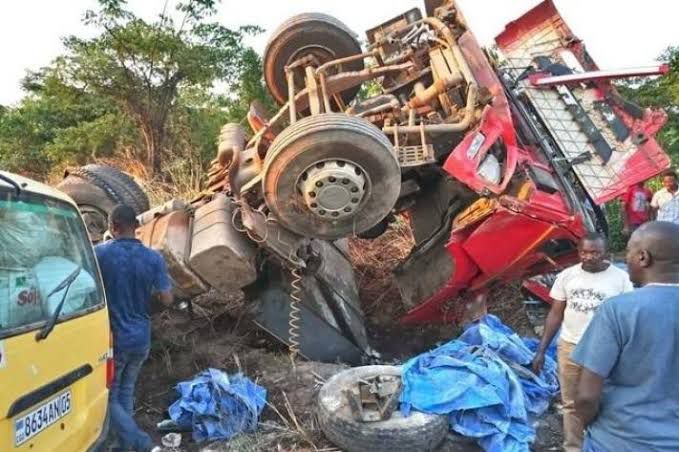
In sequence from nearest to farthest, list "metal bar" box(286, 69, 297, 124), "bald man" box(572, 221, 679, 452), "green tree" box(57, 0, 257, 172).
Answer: "bald man" box(572, 221, 679, 452) → "metal bar" box(286, 69, 297, 124) → "green tree" box(57, 0, 257, 172)

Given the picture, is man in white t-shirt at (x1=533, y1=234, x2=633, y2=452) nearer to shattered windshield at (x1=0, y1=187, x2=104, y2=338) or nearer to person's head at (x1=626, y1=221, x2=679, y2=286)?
person's head at (x1=626, y1=221, x2=679, y2=286)

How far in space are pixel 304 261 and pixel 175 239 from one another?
938 mm

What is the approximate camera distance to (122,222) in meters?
3.32

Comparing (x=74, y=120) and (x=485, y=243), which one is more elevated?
(x=74, y=120)

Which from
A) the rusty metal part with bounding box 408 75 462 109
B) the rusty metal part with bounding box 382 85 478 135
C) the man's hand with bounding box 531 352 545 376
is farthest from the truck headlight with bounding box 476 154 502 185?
the man's hand with bounding box 531 352 545 376

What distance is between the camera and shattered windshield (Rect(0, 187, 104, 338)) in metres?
2.04

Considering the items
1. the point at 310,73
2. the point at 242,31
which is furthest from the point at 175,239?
the point at 242,31

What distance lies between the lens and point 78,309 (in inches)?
96.8

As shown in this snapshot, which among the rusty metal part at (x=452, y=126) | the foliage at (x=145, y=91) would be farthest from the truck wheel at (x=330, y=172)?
the foliage at (x=145, y=91)

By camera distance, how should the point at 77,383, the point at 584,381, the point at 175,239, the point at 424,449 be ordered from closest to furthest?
the point at 584,381
the point at 77,383
the point at 424,449
the point at 175,239

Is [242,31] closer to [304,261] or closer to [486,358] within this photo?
[304,261]

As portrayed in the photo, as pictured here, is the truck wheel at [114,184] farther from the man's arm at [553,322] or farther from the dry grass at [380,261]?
the man's arm at [553,322]

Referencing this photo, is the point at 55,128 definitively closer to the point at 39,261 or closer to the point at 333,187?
the point at 333,187

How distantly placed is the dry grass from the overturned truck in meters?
0.53
